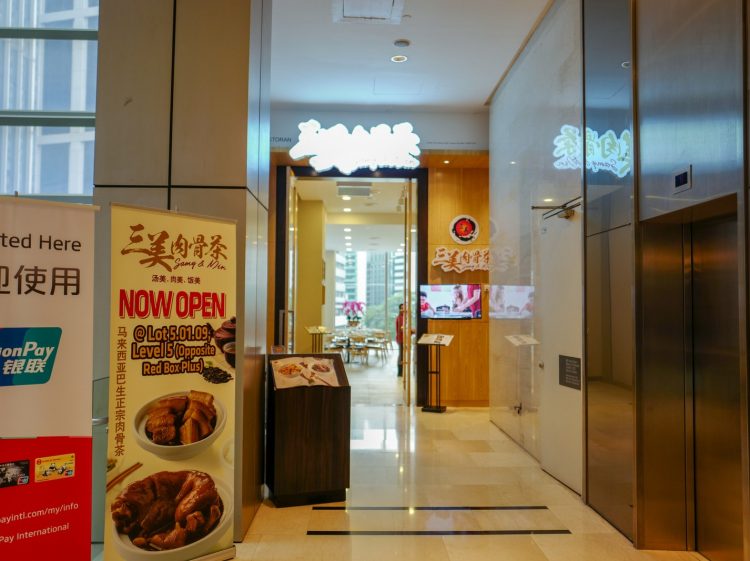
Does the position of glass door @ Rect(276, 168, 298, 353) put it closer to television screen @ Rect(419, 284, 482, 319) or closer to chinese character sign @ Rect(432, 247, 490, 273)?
television screen @ Rect(419, 284, 482, 319)

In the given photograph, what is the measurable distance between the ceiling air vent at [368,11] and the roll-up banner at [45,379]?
3.43m

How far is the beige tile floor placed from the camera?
10.4 ft

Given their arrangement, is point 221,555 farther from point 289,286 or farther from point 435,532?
point 289,286

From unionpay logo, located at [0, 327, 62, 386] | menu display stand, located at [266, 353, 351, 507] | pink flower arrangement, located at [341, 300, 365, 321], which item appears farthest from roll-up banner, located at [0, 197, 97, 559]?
pink flower arrangement, located at [341, 300, 365, 321]

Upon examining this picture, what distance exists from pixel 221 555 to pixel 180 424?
0.83 metres

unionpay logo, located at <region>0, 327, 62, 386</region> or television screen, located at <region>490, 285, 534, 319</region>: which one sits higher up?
television screen, located at <region>490, 285, 534, 319</region>

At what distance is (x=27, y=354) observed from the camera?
2084 millimetres

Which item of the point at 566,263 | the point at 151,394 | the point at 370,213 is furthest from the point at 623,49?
the point at 370,213

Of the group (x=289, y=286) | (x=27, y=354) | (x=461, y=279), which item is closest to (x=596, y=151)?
(x=27, y=354)

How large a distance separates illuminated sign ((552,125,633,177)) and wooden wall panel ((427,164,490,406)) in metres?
3.30

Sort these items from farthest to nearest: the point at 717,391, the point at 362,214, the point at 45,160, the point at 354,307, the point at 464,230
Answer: the point at 354,307
the point at 362,214
the point at 464,230
the point at 45,160
the point at 717,391

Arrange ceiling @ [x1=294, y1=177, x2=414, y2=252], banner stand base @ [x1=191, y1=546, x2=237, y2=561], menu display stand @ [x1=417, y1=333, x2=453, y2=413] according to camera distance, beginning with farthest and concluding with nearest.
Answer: ceiling @ [x1=294, y1=177, x2=414, y2=252], menu display stand @ [x1=417, y1=333, x2=453, y2=413], banner stand base @ [x1=191, y1=546, x2=237, y2=561]

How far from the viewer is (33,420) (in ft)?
6.87

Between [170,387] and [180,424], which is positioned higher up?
[170,387]
